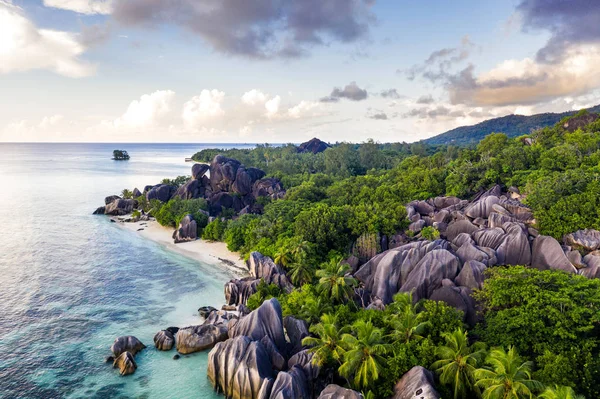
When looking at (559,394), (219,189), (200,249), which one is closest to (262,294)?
(200,249)

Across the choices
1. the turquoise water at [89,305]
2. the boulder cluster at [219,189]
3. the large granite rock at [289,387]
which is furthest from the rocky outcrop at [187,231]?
the large granite rock at [289,387]

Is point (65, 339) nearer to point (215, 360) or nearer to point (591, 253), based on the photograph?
point (215, 360)

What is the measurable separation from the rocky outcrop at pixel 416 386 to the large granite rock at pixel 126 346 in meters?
19.7

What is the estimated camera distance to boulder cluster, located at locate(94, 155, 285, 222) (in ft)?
235

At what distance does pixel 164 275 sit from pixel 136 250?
12152 millimetres

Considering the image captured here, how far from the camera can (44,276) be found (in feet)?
133

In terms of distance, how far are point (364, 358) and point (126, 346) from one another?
739 inches

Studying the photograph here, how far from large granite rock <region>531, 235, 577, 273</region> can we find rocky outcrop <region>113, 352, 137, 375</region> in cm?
3401

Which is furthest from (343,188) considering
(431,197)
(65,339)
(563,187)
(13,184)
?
(13,184)

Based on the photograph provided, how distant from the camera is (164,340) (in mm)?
27125

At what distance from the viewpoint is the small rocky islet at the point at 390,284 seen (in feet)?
68.9

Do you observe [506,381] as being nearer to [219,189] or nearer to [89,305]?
[89,305]

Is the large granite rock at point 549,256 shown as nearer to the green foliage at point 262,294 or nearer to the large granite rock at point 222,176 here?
the green foliage at point 262,294

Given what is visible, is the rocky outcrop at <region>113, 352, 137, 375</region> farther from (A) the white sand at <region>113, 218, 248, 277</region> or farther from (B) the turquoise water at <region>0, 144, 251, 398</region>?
(A) the white sand at <region>113, 218, 248, 277</region>
